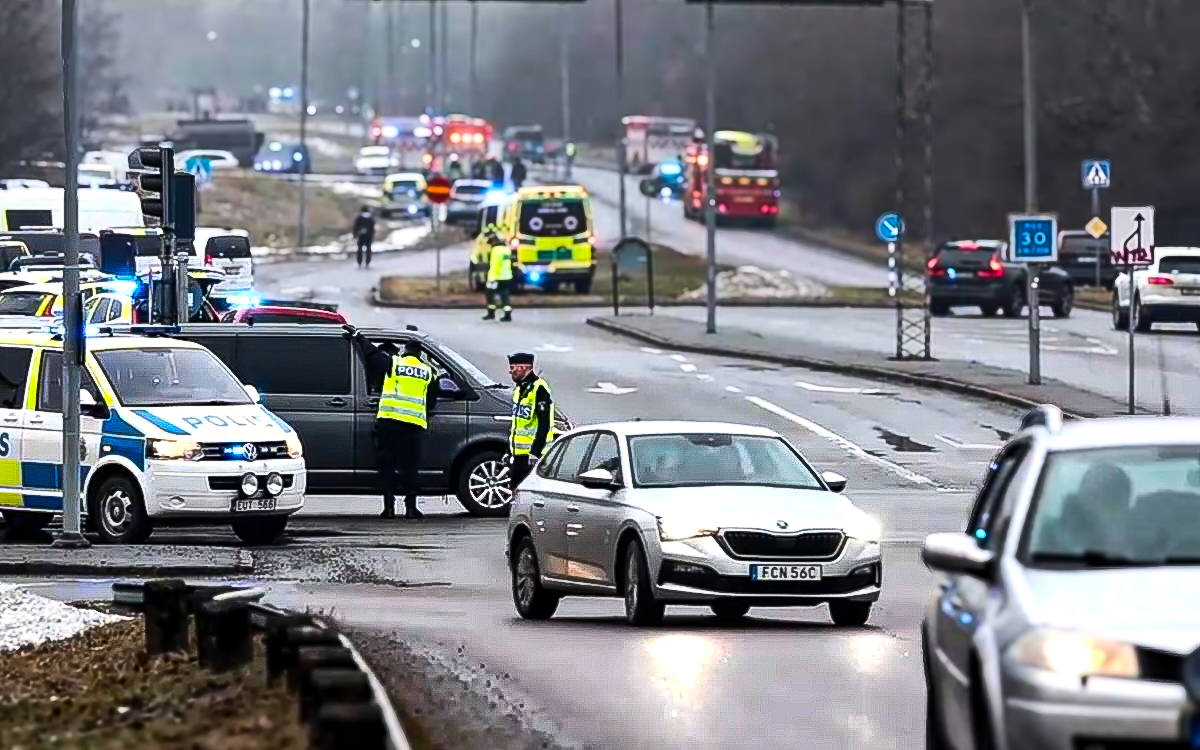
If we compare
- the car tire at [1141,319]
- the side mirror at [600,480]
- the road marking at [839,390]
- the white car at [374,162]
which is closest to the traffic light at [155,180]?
the side mirror at [600,480]

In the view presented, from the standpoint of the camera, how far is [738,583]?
15.8m

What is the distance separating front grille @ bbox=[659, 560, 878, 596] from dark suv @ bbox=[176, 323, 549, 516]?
9536 mm

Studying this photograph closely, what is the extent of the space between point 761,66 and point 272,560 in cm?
9469

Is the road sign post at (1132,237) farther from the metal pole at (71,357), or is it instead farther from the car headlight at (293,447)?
the metal pole at (71,357)

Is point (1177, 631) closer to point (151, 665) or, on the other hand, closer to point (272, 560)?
point (151, 665)

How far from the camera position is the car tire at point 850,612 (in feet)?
53.4

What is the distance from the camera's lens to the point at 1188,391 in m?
38.7

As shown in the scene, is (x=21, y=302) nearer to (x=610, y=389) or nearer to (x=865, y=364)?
(x=610, y=389)

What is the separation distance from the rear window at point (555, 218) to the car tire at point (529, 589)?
43870 mm

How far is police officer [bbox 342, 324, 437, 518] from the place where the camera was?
24.6 meters

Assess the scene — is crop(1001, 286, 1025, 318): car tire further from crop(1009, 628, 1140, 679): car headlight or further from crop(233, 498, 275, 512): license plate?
crop(1009, 628, 1140, 679): car headlight

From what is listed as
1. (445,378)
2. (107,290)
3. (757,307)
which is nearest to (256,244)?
(757,307)

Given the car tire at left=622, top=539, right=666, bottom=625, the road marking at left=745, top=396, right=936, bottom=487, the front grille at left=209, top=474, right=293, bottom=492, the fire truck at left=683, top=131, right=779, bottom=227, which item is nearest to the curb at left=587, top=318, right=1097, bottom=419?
the road marking at left=745, top=396, right=936, bottom=487

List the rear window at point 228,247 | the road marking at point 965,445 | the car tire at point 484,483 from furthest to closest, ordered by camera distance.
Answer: the rear window at point 228,247
the road marking at point 965,445
the car tire at point 484,483
